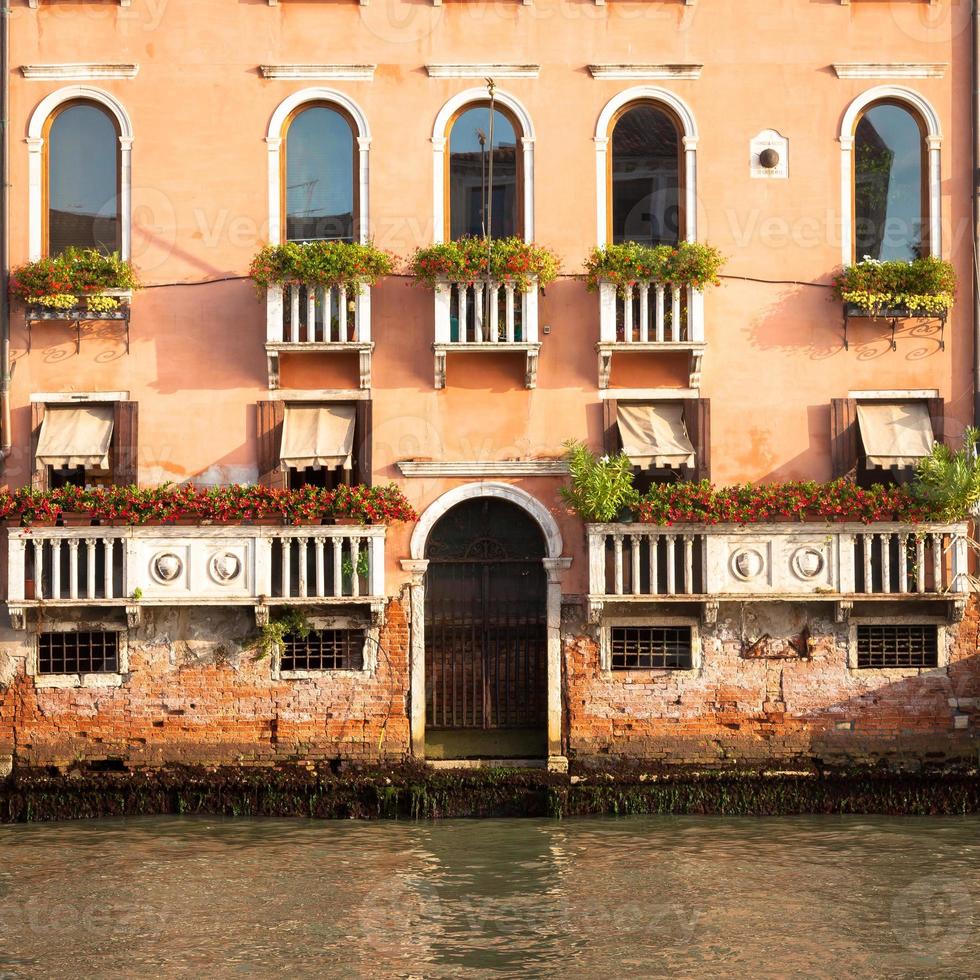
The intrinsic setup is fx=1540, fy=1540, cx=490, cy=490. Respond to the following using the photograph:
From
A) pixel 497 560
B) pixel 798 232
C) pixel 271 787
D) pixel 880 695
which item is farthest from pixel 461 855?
pixel 798 232

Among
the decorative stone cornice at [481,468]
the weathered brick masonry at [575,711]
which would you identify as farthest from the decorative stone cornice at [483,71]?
the weathered brick masonry at [575,711]

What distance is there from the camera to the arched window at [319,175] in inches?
663

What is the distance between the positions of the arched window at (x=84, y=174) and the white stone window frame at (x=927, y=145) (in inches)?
312

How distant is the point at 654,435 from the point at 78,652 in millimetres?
6601

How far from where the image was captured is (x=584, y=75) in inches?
661

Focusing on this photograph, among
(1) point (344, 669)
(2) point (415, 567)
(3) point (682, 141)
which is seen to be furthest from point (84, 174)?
(3) point (682, 141)

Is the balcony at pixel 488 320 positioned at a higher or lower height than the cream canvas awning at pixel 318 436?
higher

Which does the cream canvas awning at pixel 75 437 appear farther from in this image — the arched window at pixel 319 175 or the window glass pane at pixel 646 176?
the window glass pane at pixel 646 176

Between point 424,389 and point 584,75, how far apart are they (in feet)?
12.6

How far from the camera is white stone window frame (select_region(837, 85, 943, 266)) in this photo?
16.7 meters

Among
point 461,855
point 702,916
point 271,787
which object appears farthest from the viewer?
point 271,787

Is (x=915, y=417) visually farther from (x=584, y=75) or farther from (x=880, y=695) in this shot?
(x=584, y=75)

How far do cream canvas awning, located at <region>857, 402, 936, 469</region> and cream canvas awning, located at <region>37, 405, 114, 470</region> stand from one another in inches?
320

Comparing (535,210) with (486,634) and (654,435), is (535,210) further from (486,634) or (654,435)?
(486,634)
